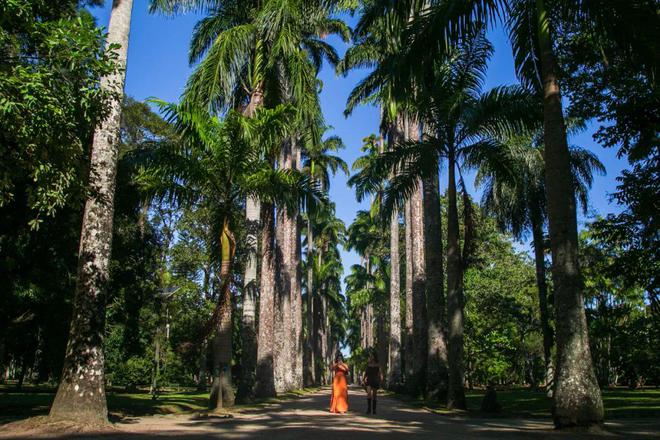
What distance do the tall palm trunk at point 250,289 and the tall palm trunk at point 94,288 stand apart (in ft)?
24.8

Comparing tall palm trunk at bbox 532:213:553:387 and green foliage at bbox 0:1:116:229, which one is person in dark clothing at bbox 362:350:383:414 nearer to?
green foliage at bbox 0:1:116:229

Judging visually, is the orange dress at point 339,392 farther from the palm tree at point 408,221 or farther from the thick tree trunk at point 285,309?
the thick tree trunk at point 285,309

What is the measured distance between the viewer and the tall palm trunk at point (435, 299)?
1777cm

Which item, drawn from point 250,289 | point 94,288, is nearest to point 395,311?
point 250,289

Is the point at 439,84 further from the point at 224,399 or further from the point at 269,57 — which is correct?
the point at 224,399

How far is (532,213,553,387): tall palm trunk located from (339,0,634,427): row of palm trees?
71 mm

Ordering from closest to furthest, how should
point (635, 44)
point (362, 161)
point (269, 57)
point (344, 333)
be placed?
point (635, 44) < point (269, 57) < point (362, 161) < point (344, 333)

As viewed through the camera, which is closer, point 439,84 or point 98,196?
point 98,196

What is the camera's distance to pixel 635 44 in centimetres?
1053

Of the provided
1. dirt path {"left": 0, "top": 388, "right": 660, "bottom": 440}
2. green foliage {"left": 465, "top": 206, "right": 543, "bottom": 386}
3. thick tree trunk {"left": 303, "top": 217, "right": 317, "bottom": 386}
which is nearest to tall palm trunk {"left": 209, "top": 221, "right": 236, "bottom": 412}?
dirt path {"left": 0, "top": 388, "right": 660, "bottom": 440}

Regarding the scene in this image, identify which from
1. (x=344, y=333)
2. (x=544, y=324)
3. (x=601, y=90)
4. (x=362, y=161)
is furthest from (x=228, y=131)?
(x=344, y=333)

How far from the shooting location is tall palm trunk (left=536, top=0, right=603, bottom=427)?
8.59 m

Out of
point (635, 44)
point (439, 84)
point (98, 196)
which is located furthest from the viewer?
point (439, 84)

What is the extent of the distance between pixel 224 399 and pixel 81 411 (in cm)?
611
